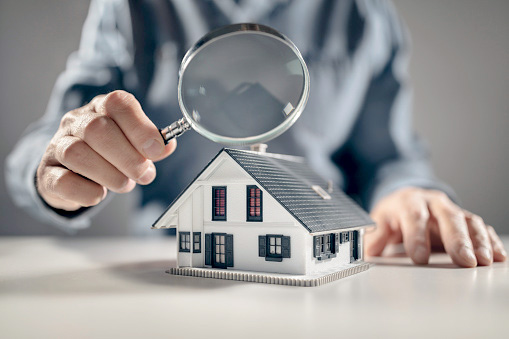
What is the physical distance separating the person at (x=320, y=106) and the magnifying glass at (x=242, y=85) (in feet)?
6.00

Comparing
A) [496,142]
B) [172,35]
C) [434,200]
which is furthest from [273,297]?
[496,142]

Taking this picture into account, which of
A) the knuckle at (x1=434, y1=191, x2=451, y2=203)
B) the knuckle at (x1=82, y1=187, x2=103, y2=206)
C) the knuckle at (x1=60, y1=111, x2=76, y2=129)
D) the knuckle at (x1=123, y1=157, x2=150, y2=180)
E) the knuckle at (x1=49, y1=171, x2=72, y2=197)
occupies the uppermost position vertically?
the knuckle at (x1=60, y1=111, x2=76, y2=129)

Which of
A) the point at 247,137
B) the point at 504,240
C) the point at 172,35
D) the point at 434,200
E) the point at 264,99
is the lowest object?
the point at 504,240

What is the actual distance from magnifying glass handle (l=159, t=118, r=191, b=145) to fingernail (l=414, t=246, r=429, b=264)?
1.99 metres

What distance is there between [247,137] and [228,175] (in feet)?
3.06

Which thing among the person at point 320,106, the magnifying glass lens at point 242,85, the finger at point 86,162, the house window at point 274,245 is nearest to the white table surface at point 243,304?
the house window at point 274,245

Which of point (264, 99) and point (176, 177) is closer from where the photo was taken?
point (264, 99)

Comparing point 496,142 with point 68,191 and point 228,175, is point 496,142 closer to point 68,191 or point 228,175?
point 228,175

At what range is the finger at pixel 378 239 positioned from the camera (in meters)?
4.09

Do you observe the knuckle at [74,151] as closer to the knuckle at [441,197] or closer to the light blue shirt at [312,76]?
the light blue shirt at [312,76]

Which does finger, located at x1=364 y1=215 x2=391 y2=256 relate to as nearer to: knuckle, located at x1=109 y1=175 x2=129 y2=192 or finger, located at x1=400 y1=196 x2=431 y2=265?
finger, located at x1=400 y1=196 x2=431 y2=265

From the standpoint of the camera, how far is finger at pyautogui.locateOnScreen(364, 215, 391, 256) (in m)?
4.09

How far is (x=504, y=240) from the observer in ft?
18.1

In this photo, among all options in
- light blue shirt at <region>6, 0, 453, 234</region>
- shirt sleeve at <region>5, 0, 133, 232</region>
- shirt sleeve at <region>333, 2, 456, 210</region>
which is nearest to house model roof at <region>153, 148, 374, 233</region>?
shirt sleeve at <region>5, 0, 133, 232</region>
